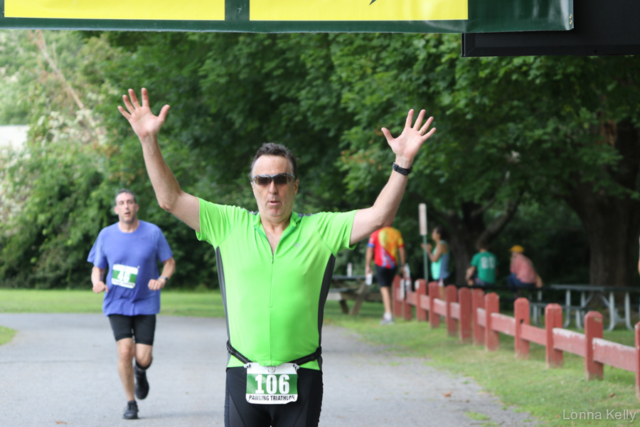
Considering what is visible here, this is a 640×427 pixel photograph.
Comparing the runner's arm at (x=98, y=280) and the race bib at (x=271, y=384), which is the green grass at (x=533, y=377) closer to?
the runner's arm at (x=98, y=280)

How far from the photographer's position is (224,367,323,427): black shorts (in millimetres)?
3881

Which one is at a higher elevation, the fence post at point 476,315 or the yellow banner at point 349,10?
the yellow banner at point 349,10

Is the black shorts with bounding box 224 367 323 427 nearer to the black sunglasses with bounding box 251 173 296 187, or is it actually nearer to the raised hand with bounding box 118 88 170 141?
the black sunglasses with bounding box 251 173 296 187

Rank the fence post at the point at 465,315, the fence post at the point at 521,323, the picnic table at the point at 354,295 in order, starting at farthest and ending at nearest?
the picnic table at the point at 354,295, the fence post at the point at 465,315, the fence post at the point at 521,323

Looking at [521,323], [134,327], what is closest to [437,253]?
[521,323]

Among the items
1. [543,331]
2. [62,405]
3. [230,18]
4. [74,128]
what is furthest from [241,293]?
[74,128]

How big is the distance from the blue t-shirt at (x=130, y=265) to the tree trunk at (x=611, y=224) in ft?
48.0

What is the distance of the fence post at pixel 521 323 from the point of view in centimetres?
1155

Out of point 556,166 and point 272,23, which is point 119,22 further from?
point 556,166

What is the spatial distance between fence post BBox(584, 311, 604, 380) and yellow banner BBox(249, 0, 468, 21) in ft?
15.3

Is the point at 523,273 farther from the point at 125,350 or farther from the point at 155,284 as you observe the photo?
the point at 125,350

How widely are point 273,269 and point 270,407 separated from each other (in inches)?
23.5

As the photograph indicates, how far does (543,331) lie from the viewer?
10852mm

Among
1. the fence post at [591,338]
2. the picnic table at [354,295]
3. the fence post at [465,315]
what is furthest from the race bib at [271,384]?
the picnic table at [354,295]
